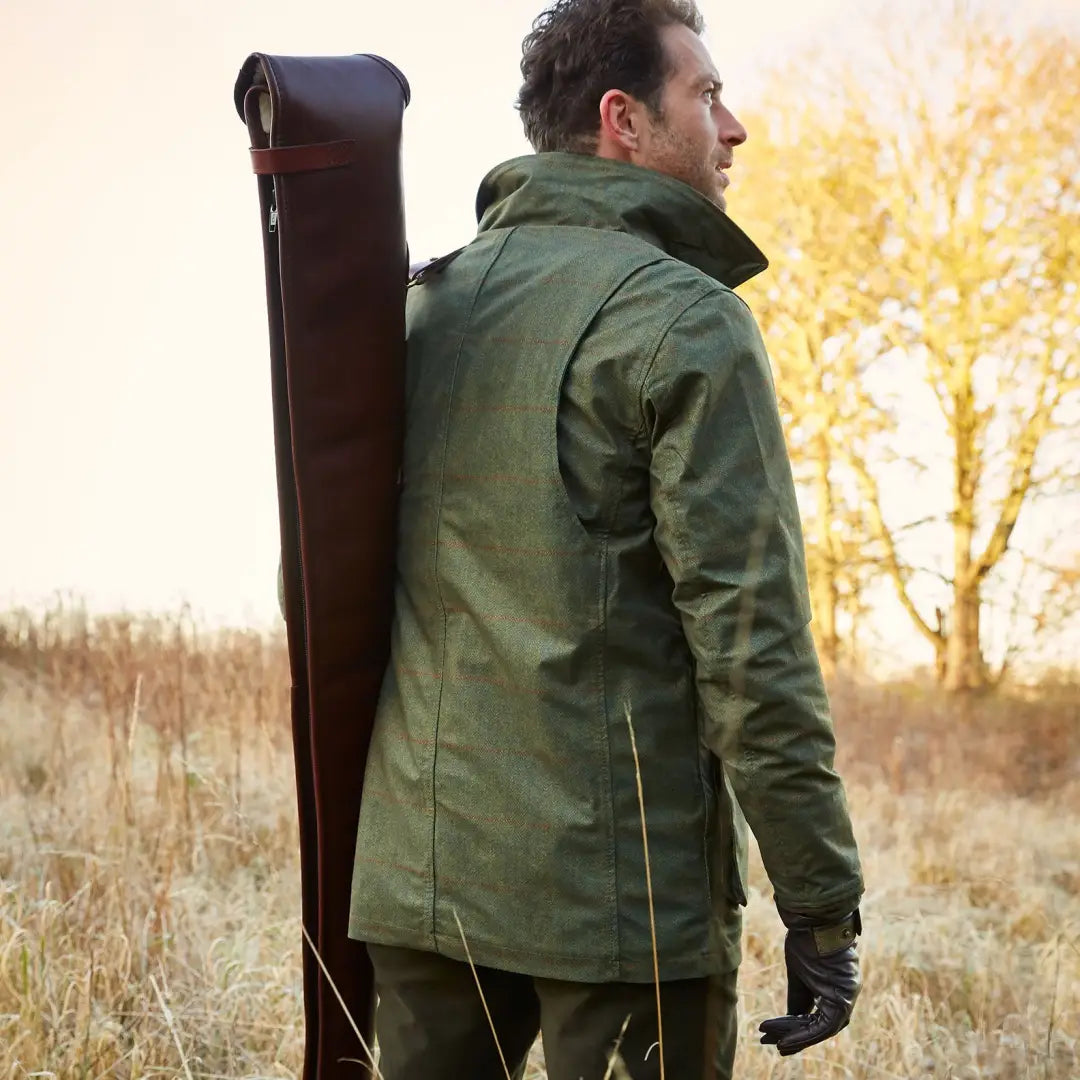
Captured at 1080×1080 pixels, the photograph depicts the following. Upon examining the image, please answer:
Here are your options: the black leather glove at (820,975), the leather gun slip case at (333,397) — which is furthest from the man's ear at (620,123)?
the black leather glove at (820,975)

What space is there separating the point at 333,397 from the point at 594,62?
2.03 feet

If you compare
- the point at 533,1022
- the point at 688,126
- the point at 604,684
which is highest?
the point at 688,126

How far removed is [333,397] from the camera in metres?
1.52

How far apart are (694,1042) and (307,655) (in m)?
0.68

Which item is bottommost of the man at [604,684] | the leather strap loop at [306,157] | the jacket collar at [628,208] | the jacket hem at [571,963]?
the jacket hem at [571,963]

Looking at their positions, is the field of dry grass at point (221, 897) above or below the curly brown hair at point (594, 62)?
below

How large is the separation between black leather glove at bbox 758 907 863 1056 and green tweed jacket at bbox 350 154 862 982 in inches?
1.7

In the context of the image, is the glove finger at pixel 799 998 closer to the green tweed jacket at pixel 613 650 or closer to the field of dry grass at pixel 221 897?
the green tweed jacket at pixel 613 650

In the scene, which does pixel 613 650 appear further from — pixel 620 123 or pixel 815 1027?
pixel 620 123

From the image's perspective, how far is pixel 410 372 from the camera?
5.33ft

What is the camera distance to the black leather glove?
1426mm

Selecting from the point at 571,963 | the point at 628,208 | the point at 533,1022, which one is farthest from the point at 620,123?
the point at 533,1022

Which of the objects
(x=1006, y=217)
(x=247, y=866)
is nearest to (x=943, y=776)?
(x=1006, y=217)

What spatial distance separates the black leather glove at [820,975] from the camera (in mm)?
1426
